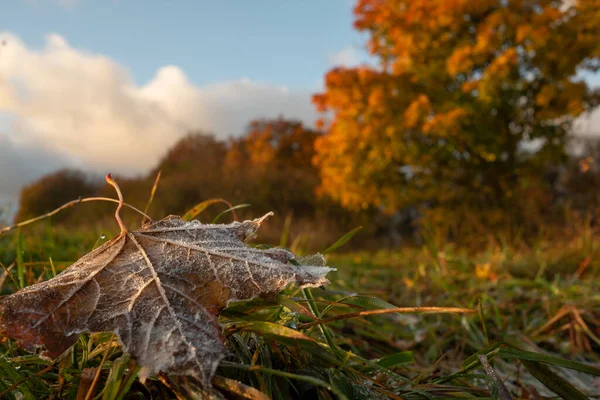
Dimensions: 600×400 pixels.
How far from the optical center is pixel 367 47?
1697 centimetres

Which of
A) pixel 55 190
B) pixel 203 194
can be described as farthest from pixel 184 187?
pixel 55 190

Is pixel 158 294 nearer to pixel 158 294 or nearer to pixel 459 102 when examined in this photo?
pixel 158 294

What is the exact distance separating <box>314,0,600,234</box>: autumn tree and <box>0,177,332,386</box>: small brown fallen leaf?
1311 cm

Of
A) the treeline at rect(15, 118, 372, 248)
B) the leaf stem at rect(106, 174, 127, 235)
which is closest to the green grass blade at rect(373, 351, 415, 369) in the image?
the leaf stem at rect(106, 174, 127, 235)

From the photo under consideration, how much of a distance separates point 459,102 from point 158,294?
1449 cm

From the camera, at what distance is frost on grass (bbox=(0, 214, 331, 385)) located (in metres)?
0.66

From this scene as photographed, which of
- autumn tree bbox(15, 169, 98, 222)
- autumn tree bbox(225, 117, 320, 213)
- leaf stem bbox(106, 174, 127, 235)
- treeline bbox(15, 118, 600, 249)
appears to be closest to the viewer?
leaf stem bbox(106, 174, 127, 235)

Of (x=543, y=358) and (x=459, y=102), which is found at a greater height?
(x=459, y=102)

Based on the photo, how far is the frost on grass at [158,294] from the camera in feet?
2.17

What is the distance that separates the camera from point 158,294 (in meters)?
0.74

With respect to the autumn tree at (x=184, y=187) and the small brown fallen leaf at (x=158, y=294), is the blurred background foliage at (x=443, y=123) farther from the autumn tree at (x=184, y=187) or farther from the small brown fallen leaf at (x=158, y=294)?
the small brown fallen leaf at (x=158, y=294)

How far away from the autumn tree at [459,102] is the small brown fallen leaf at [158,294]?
43.0 feet

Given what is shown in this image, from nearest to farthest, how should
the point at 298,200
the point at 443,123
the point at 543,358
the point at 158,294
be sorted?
the point at 158,294, the point at 543,358, the point at 443,123, the point at 298,200

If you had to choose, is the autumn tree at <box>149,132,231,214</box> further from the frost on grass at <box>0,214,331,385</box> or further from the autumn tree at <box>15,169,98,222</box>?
the frost on grass at <box>0,214,331,385</box>
